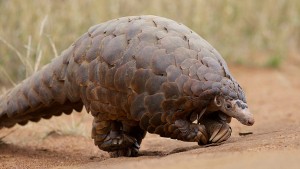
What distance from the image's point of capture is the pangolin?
16.4ft

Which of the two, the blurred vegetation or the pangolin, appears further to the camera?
the blurred vegetation

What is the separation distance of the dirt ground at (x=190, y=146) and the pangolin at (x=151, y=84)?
0.19 m

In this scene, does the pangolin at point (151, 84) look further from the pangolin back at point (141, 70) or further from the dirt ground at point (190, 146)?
the dirt ground at point (190, 146)

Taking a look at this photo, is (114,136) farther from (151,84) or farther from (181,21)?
(181,21)

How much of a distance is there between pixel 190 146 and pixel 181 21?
6519mm

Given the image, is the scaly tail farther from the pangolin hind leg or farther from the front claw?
the front claw

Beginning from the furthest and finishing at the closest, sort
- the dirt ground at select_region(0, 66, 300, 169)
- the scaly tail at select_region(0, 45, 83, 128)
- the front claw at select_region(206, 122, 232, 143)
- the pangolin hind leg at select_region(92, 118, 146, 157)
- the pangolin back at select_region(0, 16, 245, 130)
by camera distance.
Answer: the scaly tail at select_region(0, 45, 83, 128) < the pangolin hind leg at select_region(92, 118, 146, 157) < the front claw at select_region(206, 122, 232, 143) < the pangolin back at select_region(0, 16, 245, 130) < the dirt ground at select_region(0, 66, 300, 169)

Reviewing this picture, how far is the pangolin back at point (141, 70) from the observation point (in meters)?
5.00

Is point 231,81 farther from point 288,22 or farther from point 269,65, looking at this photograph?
point 288,22

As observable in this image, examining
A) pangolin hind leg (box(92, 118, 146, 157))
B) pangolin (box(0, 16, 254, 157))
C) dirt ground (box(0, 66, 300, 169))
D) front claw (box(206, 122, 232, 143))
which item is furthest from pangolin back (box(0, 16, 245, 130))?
dirt ground (box(0, 66, 300, 169))

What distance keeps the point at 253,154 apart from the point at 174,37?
1.18 m

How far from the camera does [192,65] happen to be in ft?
16.5

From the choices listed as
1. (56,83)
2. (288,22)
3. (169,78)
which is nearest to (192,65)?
(169,78)

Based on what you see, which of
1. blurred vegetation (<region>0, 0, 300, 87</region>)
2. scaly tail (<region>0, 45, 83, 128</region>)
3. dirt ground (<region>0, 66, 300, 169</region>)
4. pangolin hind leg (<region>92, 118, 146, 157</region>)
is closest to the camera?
dirt ground (<region>0, 66, 300, 169</region>)
